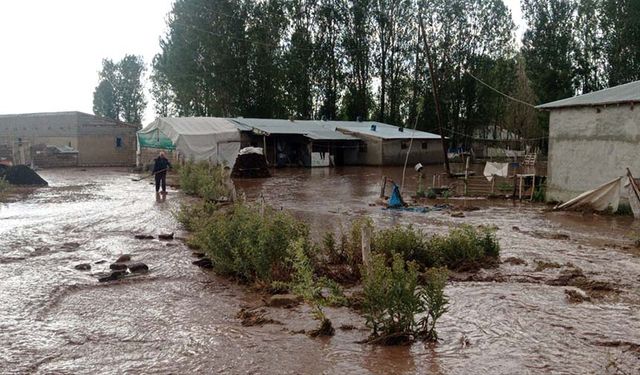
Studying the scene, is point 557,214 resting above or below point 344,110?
→ below

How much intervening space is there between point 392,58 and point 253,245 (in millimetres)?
45188

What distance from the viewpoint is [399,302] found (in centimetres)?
566

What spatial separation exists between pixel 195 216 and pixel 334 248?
4.57 m

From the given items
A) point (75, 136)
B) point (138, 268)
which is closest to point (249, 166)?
point (75, 136)

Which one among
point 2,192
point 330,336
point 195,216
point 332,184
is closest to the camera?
point 330,336

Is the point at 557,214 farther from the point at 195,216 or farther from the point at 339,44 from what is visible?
the point at 339,44

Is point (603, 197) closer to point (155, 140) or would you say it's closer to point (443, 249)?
point (443, 249)

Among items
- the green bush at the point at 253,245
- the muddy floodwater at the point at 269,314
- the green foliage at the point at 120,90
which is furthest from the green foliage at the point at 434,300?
the green foliage at the point at 120,90

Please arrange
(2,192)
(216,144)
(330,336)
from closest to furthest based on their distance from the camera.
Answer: (330,336), (2,192), (216,144)

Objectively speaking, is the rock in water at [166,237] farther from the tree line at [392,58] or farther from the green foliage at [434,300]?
the tree line at [392,58]


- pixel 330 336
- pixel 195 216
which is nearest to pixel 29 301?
pixel 330 336

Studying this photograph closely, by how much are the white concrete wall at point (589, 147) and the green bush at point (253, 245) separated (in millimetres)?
10901

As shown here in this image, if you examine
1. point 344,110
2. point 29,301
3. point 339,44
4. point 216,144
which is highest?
point 339,44

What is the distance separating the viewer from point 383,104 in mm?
52000
